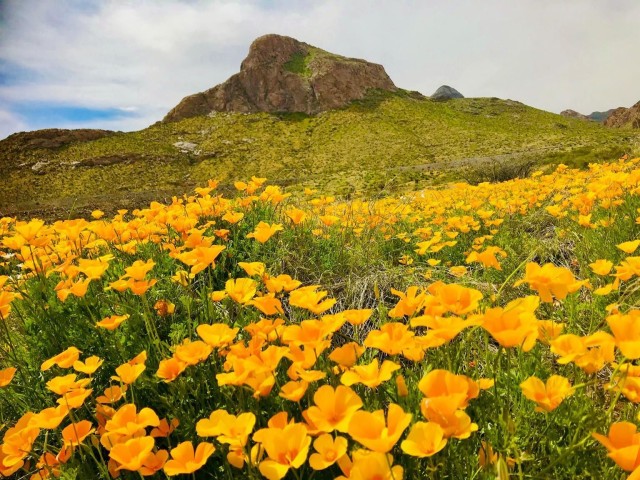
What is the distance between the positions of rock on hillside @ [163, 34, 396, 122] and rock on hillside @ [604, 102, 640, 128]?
46590 mm

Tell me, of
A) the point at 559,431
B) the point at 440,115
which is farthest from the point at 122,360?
the point at 440,115

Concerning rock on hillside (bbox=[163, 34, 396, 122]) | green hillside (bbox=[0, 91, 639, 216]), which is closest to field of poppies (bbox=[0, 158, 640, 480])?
green hillside (bbox=[0, 91, 639, 216])

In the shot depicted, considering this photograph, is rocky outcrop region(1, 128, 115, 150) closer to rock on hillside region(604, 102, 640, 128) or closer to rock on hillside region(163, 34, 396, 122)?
rock on hillside region(163, 34, 396, 122)

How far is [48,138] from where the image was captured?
182ft

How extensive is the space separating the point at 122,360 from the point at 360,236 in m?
2.80

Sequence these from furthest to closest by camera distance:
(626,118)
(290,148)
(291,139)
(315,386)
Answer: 1. (626,118)
2. (291,139)
3. (290,148)
4. (315,386)

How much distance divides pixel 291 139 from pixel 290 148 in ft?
17.3

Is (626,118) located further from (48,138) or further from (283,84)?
(48,138)

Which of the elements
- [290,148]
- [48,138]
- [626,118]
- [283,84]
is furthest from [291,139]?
[626,118]

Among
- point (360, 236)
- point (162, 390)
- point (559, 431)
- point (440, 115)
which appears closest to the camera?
point (559, 431)

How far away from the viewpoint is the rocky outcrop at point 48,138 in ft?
174

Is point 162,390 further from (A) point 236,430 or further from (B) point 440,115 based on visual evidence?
(B) point 440,115

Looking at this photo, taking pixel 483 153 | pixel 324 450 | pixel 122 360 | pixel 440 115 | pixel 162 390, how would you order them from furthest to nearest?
1. pixel 440 115
2. pixel 483 153
3. pixel 122 360
4. pixel 162 390
5. pixel 324 450

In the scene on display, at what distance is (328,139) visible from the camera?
63031mm
